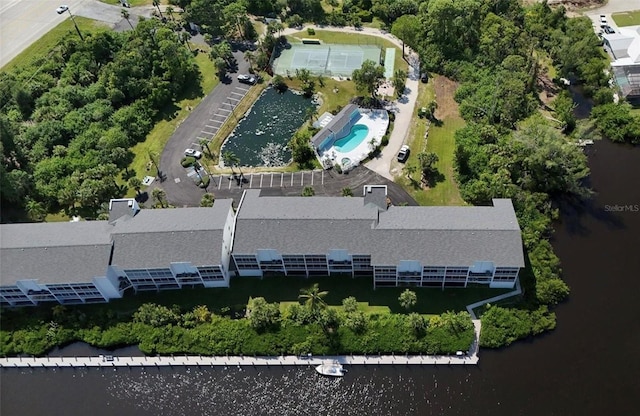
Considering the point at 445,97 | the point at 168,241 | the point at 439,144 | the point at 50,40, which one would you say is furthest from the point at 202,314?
the point at 50,40

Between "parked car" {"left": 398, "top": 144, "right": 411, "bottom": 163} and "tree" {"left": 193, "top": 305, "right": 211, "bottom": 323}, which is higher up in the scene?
"parked car" {"left": 398, "top": 144, "right": 411, "bottom": 163}

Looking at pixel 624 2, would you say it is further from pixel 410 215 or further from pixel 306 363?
pixel 306 363

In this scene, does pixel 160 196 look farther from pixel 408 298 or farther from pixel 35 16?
pixel 35 16

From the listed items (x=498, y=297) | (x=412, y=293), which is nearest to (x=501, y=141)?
(x=498, y=297)

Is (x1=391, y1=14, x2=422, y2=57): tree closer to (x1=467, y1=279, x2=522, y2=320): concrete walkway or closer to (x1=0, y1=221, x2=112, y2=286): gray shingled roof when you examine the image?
(x1=467, y1=279, x2=522, y2=320): concrete walkway

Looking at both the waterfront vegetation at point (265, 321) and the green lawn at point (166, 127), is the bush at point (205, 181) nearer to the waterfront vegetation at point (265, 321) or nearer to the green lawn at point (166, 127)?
the green lawn at point (166, 127)

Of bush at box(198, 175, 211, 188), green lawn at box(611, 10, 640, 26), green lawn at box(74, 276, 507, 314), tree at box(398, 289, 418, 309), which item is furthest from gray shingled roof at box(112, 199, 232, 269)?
green lawn at box(611, 10, 640, 26)

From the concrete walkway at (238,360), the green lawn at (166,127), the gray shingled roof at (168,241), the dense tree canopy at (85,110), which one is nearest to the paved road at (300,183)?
the gray shingled roof at (168,241)
